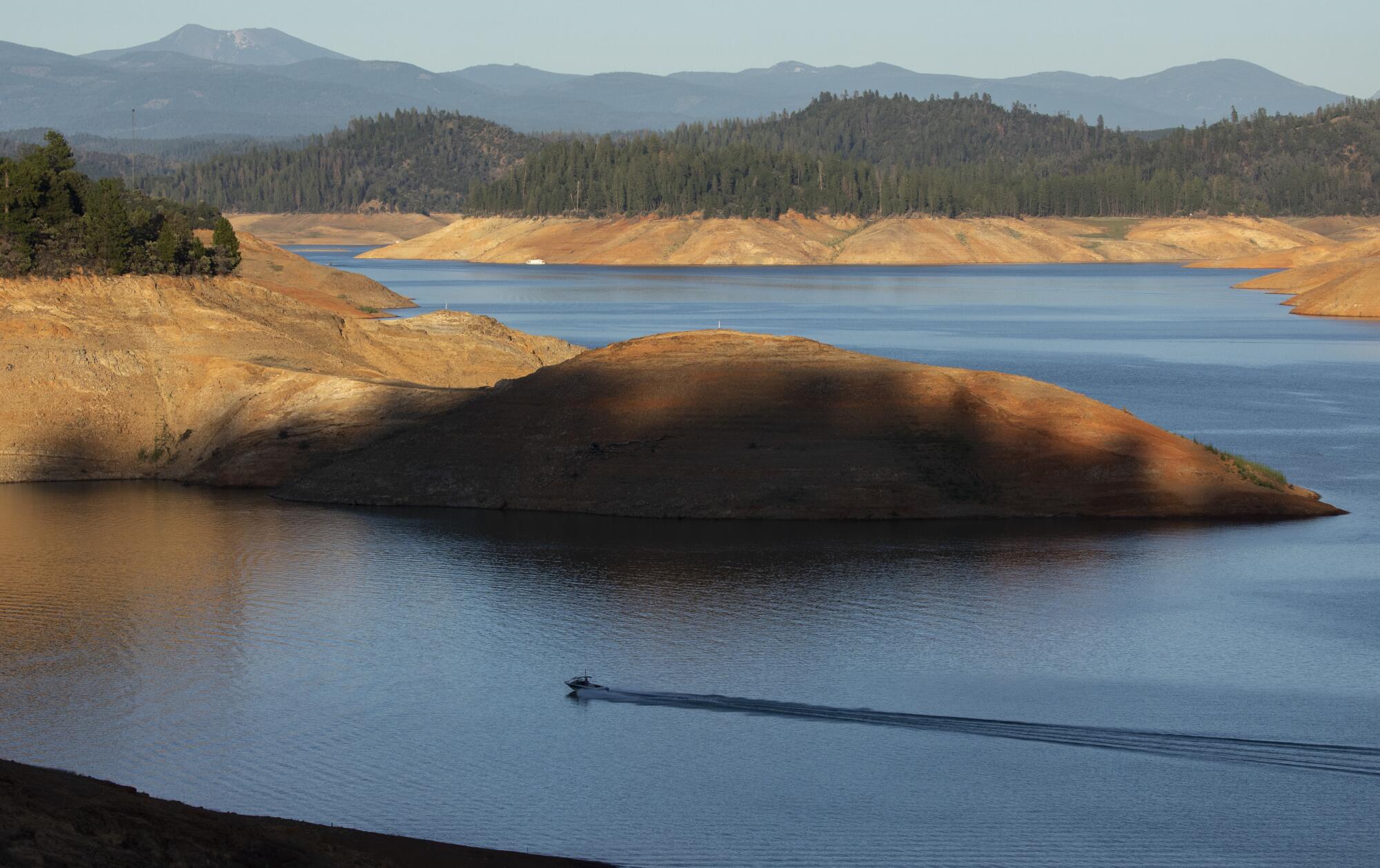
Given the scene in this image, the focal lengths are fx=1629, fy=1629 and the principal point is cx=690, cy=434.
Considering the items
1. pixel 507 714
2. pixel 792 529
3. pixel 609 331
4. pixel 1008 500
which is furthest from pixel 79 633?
pixel 609 331

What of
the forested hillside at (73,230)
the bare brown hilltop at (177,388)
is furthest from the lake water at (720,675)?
the forested hillside at (73,230)

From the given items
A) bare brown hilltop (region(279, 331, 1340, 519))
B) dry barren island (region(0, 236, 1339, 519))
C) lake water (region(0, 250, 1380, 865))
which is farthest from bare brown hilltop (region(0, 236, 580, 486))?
bare brown hilltop (region(279, 331, 1340, 519))

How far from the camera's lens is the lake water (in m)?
22.6

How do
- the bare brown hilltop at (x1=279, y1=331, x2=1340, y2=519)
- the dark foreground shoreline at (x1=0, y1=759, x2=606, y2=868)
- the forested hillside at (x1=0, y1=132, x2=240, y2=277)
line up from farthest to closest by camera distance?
the forested hillside at (x1=0, y1=132, x2=240, y2=277) < the bare brown hilltop at (x1=279, y1=331, x2=1340, y2=519) < the dark foreground shoreline at (x1=0, y1=759, x2=606, y2=868)

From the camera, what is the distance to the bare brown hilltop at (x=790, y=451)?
1810 inches

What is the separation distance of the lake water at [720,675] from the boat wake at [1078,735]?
87 millimetres

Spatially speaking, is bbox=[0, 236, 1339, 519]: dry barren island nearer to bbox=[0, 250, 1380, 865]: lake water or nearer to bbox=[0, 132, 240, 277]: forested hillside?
bbox=[0, 250, 1380, 865]: lake water

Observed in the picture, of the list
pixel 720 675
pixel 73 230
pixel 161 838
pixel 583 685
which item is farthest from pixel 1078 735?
pixel 73 230

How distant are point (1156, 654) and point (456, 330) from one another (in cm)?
5705

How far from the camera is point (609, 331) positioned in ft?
373

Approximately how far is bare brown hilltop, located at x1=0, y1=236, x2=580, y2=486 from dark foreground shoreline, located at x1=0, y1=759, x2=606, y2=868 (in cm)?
3384

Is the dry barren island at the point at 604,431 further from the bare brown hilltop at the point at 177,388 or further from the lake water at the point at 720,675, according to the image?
the lake water at the point at 720,675

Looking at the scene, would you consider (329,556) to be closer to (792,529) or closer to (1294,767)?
(792,529)

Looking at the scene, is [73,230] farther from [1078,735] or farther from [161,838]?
[161,838]
